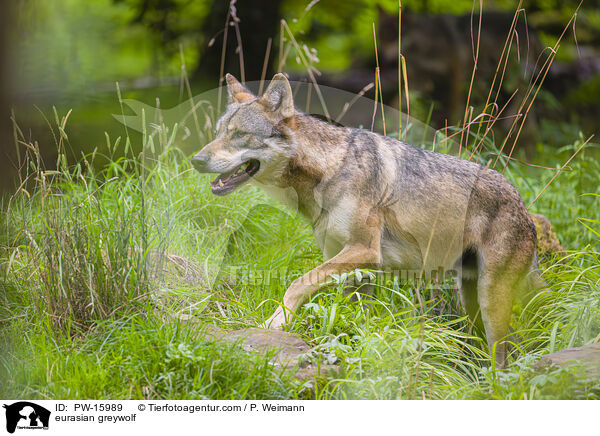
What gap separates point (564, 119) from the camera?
9.70 meters

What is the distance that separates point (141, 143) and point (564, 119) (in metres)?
7.84

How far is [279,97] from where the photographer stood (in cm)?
392

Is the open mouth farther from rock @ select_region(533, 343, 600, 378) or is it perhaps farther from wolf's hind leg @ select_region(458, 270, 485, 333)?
rock @ select_region(533, 343, 600, 378)

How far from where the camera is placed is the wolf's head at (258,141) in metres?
3.86

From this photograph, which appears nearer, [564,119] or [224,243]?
[224,243]

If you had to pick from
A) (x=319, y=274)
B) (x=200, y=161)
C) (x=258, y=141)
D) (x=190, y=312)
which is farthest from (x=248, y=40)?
(x=190, y=312)

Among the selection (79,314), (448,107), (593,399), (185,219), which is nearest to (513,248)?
(593,399)

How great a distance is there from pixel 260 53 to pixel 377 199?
9.38 ft

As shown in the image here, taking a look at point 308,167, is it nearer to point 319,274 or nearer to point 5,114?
point 319,274

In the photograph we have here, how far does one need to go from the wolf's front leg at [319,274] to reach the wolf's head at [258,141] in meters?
0.72

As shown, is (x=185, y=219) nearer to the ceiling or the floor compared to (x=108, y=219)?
nearer to the floor

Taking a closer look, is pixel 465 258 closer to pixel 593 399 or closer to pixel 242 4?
pixel 593 399

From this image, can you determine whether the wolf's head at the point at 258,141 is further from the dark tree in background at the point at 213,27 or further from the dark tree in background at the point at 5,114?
the dark tree in background at the point at 213,27
